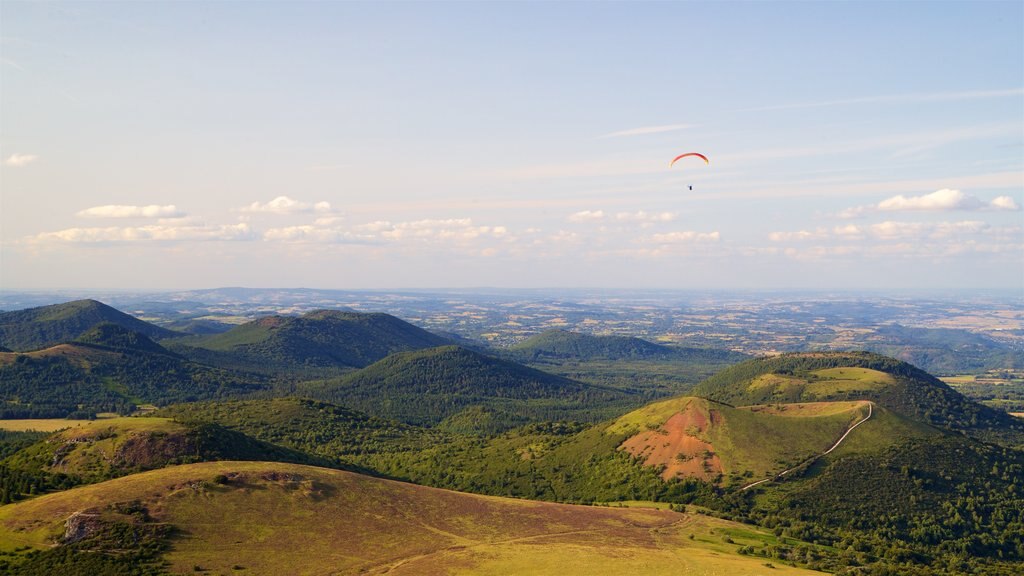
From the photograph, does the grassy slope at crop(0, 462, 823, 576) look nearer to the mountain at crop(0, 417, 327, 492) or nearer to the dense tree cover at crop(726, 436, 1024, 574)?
the mountain at crop(0, 417, 327, 492)

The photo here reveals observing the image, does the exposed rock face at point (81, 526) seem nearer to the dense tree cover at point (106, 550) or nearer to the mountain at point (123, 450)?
the dense tree cover at point (106, 550)

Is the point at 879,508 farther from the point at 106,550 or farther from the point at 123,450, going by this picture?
the point at 123,450

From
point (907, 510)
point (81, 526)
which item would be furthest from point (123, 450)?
point (907, 510)

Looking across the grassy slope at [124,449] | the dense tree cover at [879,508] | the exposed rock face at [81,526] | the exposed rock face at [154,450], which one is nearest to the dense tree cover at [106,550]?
the exposed rock face at [81,526]

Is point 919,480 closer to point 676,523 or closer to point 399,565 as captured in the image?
point 676,523

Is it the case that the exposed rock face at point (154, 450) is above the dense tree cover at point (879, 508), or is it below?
above

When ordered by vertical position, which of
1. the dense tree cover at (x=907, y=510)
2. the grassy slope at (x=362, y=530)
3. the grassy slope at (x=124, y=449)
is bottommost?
the dense tree cover at (x=907, y=510)

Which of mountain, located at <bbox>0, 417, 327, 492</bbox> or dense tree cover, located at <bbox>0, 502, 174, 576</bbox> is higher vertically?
mountain, located at <bbox>0, 417, 327, 492</bbox>

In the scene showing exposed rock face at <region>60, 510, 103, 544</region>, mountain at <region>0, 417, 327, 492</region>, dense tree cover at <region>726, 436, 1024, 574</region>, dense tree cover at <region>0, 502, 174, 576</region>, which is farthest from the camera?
dense tree cover at <region>726, 436, 1024, 574</region>

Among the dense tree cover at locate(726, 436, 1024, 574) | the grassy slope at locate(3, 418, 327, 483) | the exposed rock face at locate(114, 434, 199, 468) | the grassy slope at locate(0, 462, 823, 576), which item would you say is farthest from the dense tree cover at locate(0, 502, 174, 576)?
the dense tree cover at locate(726, 436, 1024, 574)
